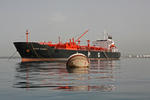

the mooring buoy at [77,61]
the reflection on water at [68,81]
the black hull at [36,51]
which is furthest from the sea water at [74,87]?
the black hull at [36,51]

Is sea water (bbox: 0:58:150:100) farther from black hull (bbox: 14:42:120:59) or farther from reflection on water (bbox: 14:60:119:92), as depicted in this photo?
black hull (bbox: 14:42:120:59)

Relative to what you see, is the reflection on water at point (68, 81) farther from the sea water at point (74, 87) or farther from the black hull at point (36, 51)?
the black hull at point (36, 51)

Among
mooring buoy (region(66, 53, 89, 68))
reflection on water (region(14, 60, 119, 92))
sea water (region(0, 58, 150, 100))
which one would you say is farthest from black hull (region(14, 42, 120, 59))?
sea water (region(0, 58, 150, 100))

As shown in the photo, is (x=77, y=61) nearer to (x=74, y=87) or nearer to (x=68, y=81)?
(x=68, y=81)

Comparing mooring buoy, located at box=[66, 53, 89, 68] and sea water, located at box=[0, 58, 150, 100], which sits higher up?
mooring buoy, located at box=[66, 53, 89, 68]

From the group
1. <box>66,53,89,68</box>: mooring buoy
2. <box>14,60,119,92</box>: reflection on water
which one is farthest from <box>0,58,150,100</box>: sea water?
<box>66,53,89,68</box>: mooring buoy

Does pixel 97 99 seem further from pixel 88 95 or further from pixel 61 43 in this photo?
pixel 61 43

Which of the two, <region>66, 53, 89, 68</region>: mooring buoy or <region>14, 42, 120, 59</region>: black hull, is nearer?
<region>66, 53, 89, 68</region>: mooring buoy

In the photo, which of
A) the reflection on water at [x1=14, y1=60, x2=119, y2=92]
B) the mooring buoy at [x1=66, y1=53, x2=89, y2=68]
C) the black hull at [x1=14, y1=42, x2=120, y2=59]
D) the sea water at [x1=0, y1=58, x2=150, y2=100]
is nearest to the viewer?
the sea water at [x1=0, y1=58, x2=150, y2=100]

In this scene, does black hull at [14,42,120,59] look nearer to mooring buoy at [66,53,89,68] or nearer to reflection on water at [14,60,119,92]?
mooring buoy at [66,53,89,68]

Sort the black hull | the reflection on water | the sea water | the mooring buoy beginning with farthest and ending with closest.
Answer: the black hull < the mooring buoy < the reflection on water < the sea water

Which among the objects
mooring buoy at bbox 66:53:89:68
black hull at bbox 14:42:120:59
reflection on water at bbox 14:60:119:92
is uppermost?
black hull at bbox 14:42:120:59

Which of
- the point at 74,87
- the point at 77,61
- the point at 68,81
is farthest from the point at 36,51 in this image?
the point at 74,87

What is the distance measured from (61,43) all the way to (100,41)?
126 feet
